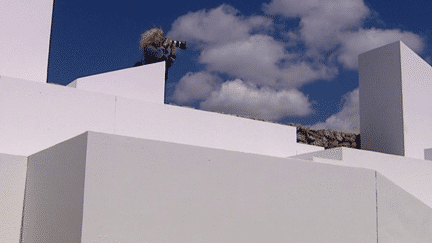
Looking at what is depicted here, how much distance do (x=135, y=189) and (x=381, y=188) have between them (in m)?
3.07

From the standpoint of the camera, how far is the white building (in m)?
2.82

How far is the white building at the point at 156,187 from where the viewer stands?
2.82 meters

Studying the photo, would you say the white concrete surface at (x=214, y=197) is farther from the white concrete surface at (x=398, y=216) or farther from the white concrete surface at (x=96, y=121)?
the white concrete surface at (x=96, y=121)

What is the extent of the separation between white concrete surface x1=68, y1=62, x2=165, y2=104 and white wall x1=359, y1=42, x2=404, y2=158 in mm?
5134

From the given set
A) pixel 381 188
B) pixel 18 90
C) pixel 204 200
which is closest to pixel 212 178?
pixel 204 200

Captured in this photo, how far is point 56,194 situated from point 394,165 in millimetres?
6716

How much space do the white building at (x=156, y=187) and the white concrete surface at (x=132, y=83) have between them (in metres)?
1.63

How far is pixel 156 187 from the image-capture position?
301cm

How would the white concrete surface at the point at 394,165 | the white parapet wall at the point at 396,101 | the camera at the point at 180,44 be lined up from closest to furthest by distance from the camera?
the white concrete surface at the point at 394,165
the white parapet wall at the point at 396,101
the camera at the point at 180,44

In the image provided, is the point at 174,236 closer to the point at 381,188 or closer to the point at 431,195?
the point at 381,188

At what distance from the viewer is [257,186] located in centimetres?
361

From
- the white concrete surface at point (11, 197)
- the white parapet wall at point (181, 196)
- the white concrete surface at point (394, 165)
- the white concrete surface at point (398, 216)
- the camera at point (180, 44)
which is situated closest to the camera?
the white parapet wall at point (181, 196)

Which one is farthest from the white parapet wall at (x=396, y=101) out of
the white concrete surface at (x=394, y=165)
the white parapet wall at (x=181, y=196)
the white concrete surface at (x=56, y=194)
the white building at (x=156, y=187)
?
the white concrete surface at (x=56, y=194)

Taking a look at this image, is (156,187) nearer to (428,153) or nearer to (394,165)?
(394,165)
